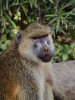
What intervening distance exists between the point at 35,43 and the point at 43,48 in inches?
5.8

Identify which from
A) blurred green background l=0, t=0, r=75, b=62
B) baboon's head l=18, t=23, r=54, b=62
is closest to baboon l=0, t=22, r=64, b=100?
baboon's head l=18, t=23, r=54, b=62

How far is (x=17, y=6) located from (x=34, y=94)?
304 centimetres

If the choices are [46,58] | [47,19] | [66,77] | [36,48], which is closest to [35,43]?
[36,48]

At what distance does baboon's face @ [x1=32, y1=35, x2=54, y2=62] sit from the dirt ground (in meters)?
0.97

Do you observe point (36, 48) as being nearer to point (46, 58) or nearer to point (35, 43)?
point (35, 43)

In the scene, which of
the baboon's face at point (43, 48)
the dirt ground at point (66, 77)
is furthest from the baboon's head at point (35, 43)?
the dirt ground at point (66, 77)

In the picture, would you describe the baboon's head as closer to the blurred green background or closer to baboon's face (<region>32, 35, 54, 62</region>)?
baboon's face (<region>32, 35, 54, 62</region>)

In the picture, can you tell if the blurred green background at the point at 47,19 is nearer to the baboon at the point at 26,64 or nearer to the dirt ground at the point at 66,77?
the dirt ground at the point at 66,77

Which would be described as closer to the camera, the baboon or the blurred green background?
the baboon

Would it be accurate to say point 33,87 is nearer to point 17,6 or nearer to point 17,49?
point 17,49

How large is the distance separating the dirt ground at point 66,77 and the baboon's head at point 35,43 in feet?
3.16

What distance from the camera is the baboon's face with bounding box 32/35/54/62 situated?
5793 mm

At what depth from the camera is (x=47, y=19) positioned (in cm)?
864

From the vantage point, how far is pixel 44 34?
5.91m
